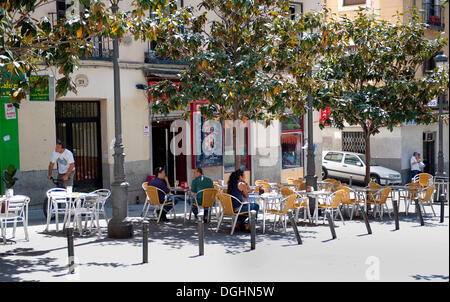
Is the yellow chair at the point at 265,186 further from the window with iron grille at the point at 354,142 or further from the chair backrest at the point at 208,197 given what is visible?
the window with iron grille at the point at 354,142

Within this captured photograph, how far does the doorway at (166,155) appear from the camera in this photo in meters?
19.0

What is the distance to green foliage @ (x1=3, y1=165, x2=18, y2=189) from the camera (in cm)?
1457

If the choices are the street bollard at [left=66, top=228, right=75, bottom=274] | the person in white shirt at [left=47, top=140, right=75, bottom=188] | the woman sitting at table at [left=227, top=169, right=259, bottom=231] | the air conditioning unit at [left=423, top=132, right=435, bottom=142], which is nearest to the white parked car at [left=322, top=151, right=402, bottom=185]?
the air conditioning unit at [left=423, top=132, right=435, bottom=142]

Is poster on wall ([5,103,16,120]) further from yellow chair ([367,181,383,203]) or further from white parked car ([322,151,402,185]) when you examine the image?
white parked car ([322,151,402,185])

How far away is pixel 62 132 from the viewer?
16.8m

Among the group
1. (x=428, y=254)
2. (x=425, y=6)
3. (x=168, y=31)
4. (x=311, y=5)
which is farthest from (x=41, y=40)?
(x=425, y=6)

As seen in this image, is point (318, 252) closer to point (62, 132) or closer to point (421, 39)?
point (421, 39)

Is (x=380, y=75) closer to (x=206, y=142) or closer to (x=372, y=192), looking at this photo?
(x=372, y=192)

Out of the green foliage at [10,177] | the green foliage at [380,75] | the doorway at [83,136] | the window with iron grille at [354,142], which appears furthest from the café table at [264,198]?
the window with iron grille at [354,142]

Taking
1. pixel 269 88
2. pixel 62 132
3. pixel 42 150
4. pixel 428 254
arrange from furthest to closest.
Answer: pixel 62 132 < pixel 42 150 < pixel 269 88 < pixel 428 254

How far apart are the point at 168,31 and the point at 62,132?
17.6ft

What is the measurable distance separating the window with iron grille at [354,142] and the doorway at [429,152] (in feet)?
11.4

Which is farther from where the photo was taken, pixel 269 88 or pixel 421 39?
pixel 421 39

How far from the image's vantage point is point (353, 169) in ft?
83.5
